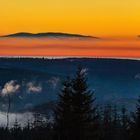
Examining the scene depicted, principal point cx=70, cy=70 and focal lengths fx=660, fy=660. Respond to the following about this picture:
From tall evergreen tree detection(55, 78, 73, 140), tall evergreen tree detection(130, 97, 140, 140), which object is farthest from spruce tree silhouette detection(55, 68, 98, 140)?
tall evergreen tree detection(130, 97, 140, 140)

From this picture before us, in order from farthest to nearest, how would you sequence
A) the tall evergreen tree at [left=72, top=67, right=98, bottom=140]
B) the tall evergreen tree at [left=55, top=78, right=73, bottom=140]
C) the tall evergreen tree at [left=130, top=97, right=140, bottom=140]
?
the tall evergreen tree at [left=130, top=97, right=140, bottom=140]
the tall evergreen tree at [left=55, top=78, right=73, bottom=140]
the tall evergreen tree at [left=72, top=67, right=98, bottom=140]

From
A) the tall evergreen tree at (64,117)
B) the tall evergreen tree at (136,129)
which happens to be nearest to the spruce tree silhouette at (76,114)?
the tall evergreen tree at (64,117)

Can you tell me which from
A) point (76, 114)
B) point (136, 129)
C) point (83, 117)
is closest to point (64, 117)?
point (76, 114)

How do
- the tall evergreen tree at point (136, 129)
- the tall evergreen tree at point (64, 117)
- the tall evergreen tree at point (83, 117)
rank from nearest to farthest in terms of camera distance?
the tall evergreen tree at point (83, 117)
the tall evergreen tree at point (64, 117)
the tall evergreen tree at point (136, 129)

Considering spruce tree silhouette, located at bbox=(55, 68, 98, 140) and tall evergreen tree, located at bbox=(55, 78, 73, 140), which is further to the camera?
tall evergreen tree, located at bbox=(55, 78, 73, 140)

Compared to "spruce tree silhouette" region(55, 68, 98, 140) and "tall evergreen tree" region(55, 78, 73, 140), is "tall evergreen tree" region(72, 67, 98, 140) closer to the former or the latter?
"spruce tree silhouette" region(55, 68, 98, 140)

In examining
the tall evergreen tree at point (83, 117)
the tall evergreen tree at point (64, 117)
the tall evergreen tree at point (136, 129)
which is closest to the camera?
the tall evergreen tree at point (83, 117)

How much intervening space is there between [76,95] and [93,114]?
1.52 m

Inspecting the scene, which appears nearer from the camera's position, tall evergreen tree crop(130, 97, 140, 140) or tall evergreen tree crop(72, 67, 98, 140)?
tall evergreen tree crop(72, 67, 98, 140)

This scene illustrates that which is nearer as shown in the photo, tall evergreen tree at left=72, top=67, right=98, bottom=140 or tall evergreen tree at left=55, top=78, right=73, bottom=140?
tall evergreen tree at left=72, top=67, right=98, bottom=140

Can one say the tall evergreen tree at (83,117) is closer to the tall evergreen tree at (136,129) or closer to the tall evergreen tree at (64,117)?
the tall evergreen tree at (64,117)

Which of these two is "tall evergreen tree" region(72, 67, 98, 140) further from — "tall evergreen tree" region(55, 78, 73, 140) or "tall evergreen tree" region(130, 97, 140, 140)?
"tall evergreen tree" region(130, 97, 140, 140)

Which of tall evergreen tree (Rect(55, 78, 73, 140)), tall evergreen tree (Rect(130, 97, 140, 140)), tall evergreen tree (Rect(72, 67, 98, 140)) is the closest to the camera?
tall evergreen tree (Rect(72, 67, 98, 140))

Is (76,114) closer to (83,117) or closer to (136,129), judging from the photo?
(83,117)
